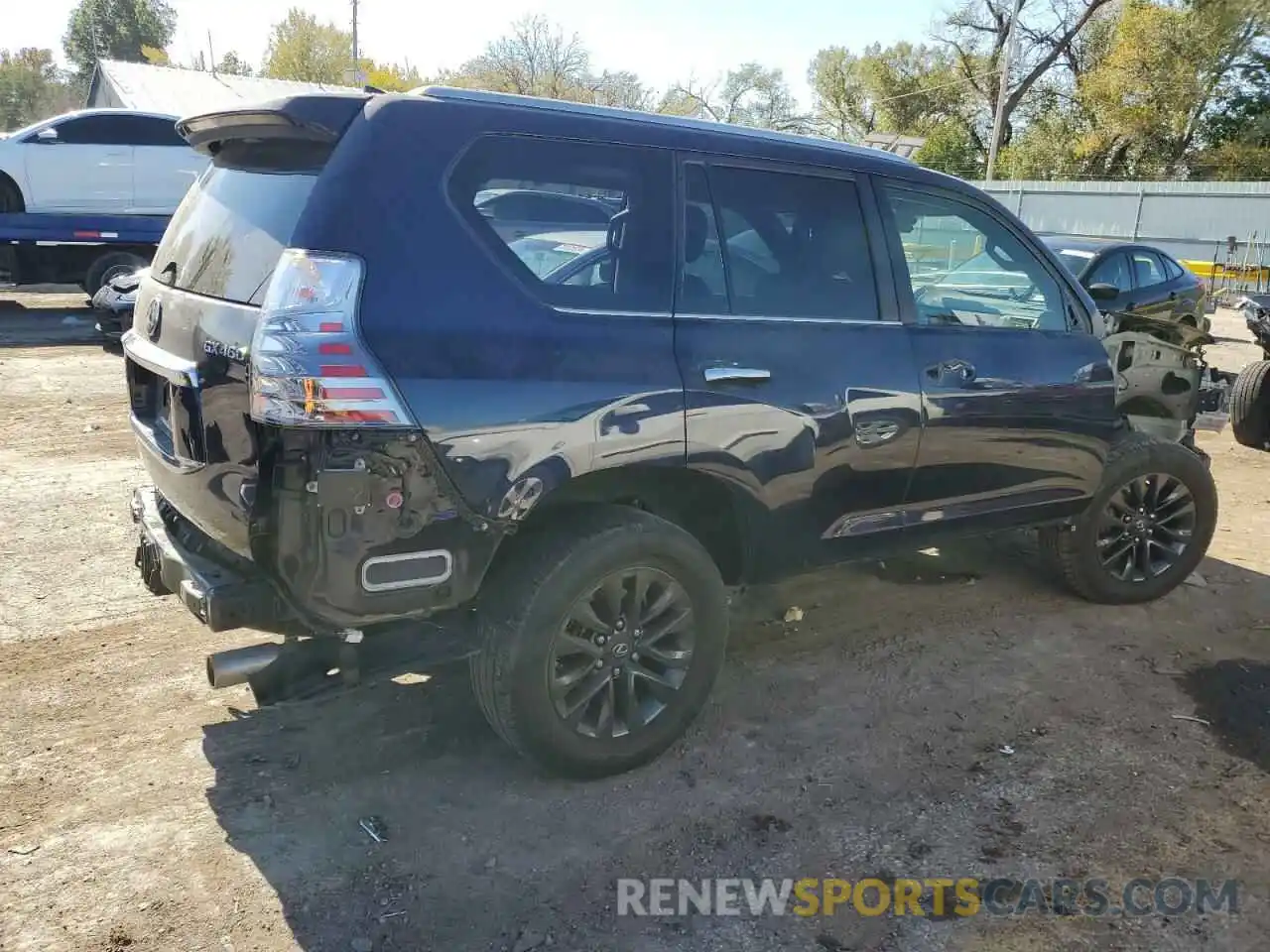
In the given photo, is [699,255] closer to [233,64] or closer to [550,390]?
[550,390]

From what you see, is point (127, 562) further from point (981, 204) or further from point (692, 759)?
point (981, 204)

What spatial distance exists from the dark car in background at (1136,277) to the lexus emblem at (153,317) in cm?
851

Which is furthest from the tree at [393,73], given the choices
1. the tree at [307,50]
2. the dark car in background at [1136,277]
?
the dark car in background at [1136,277]

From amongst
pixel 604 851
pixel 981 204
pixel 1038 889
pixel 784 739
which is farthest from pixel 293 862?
pixel 981 204

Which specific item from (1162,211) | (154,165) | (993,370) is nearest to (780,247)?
(993,370)

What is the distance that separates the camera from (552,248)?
9.96 feet

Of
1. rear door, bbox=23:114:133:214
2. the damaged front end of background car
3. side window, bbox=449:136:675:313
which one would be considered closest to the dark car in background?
the damaged front end of background car

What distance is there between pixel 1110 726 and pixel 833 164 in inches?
93.2

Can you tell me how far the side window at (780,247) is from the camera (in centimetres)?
337

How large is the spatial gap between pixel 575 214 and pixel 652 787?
1865 mm

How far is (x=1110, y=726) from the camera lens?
383cm

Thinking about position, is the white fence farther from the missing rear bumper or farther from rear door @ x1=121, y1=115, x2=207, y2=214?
the missing rear bumper

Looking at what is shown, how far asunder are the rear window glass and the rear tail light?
164 mm

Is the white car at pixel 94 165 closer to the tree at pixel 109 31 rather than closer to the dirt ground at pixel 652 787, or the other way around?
the dirt ground at pixel 652 787
